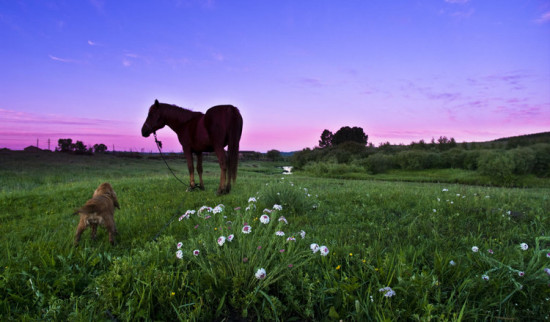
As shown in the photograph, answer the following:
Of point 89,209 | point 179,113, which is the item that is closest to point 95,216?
point 89,209

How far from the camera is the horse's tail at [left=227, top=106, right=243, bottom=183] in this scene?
739 cm

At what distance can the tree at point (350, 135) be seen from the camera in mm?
55500

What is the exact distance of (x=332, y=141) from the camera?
2270 inches

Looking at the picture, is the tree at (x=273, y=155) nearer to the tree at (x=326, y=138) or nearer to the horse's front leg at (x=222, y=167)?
the tree at (x=326, y=138)

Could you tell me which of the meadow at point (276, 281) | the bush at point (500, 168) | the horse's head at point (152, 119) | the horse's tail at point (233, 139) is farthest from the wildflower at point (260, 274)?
the bush at point (500, 168)

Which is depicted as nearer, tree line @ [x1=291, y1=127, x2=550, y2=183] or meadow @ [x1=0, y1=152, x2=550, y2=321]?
meadow @ [x1=0, y1=152, x2=550, y2=321]

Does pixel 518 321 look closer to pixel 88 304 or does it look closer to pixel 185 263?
pixel 185 263

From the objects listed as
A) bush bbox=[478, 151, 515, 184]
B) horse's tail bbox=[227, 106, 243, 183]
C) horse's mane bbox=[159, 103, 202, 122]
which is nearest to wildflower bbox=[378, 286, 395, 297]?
horse's tail bbox=[227, 106, 243, 183]

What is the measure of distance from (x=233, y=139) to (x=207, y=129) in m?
0.83

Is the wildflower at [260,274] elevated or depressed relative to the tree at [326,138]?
depressed

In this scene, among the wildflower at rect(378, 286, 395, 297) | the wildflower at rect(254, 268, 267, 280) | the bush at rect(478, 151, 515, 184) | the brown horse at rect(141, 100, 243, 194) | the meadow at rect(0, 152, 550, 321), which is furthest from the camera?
the bush at rect(478, 151, 515, 184)

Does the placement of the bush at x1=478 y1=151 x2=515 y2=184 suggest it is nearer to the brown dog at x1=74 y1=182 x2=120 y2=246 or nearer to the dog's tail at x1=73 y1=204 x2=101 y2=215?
the brown dog at x1=74 y1=182 x2=120 y2=246

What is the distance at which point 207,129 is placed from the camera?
24.7ft

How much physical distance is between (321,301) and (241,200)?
452 cm
